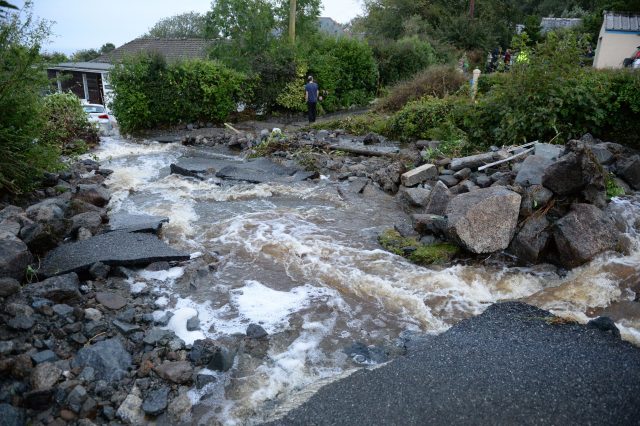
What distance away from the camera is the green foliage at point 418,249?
7137 mm

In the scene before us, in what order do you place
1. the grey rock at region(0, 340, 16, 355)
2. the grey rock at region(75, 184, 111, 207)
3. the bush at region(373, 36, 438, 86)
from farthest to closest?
the bush at region(373, 36, 438, 86) < the grey rock at region(75, 184, 111, 207) < the grey rock at region(0, 340, 16, 355)

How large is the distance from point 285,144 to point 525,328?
32.4 ft

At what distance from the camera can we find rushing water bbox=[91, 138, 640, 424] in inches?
182

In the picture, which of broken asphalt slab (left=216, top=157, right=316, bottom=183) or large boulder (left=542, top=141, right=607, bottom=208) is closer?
large boulder (left=542, top=141, right=607, bottom=208)

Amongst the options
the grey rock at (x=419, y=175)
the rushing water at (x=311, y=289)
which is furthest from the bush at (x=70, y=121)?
the grey rock at (x=419, y=175)

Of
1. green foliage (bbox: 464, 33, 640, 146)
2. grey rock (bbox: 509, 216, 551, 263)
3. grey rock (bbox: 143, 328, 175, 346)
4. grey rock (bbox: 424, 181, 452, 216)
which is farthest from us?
green foliage (bbox: 464, 33, 640, 146)

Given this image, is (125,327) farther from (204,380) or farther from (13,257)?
(13,257)

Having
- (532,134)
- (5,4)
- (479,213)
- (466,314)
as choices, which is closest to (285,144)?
(532,134)

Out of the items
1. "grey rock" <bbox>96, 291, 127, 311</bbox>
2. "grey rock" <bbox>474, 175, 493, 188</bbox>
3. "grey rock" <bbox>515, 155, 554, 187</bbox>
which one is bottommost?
"grey rock" <bbox>96, 291, 127, 311</bbox>

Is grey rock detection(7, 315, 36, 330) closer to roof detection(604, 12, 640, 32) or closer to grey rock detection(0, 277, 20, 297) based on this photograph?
grey rock detection(0, 277, 20, 297)

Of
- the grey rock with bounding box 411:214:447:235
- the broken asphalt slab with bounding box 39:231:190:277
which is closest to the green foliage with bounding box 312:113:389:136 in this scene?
the grey rock with bounding box 411:214:447:235

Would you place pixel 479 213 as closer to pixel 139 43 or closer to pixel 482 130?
pixel 482 130

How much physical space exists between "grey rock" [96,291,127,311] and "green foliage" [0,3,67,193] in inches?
148

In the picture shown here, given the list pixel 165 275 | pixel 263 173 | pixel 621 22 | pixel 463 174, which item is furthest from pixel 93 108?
pixel 621 22
